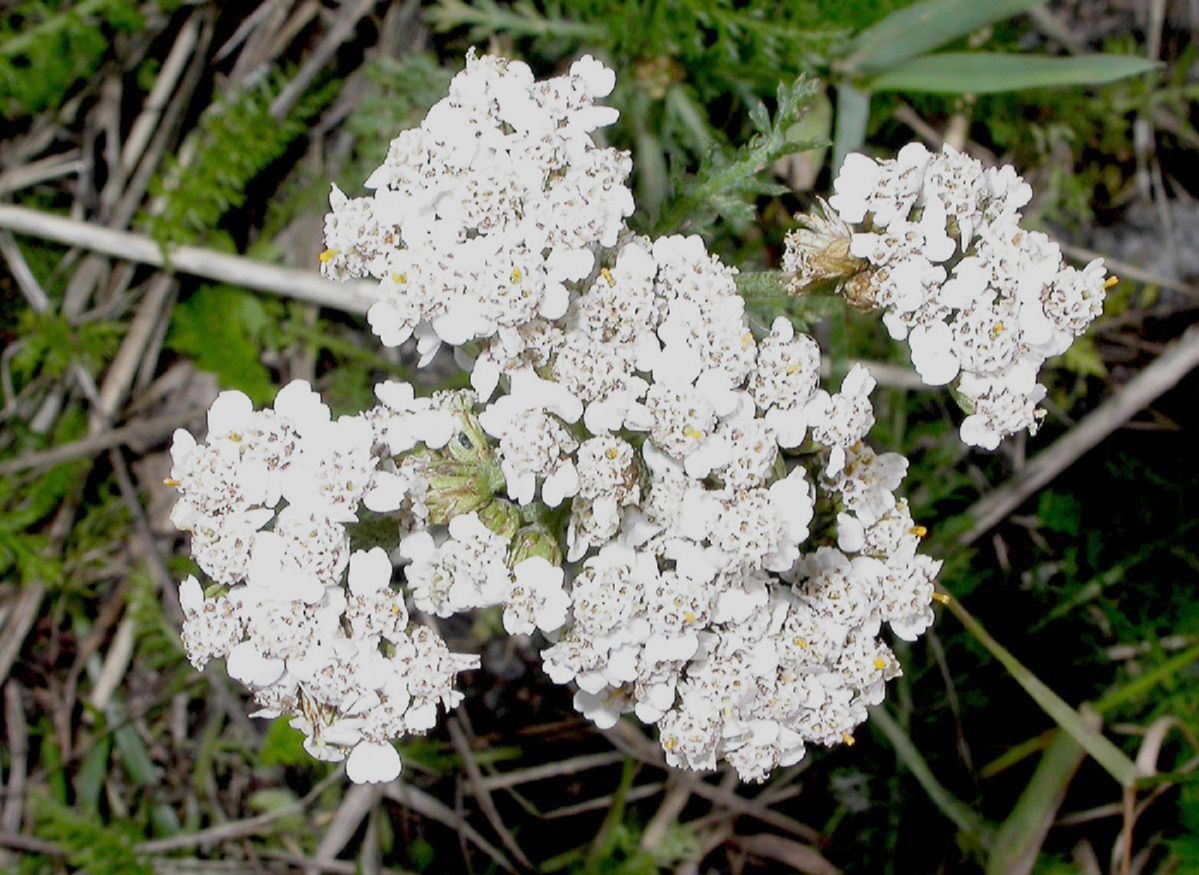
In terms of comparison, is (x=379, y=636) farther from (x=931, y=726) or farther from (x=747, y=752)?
(x=931, y=726)

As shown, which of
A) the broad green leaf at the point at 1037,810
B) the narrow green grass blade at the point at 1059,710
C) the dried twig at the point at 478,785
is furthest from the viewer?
the dried twig at the point at 478,785

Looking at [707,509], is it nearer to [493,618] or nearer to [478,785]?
[493,618]

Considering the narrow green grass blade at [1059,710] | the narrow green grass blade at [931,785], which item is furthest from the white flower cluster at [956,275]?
the narrow green grass blade at [931,785]

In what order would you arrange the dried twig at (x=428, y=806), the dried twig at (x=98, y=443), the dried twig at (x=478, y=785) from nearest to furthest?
the dried twig at (x=478, y=785), the dried twig at (x=428, y=806), the dried twig at (x=98, y=443)

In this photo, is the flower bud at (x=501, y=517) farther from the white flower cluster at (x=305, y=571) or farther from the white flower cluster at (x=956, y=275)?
the white flower cluster at (x=956, y=275)

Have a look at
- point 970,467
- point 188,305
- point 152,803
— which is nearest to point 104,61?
point 188,305

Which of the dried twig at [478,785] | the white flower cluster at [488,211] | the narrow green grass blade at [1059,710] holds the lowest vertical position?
the dried twig at [478,785]
